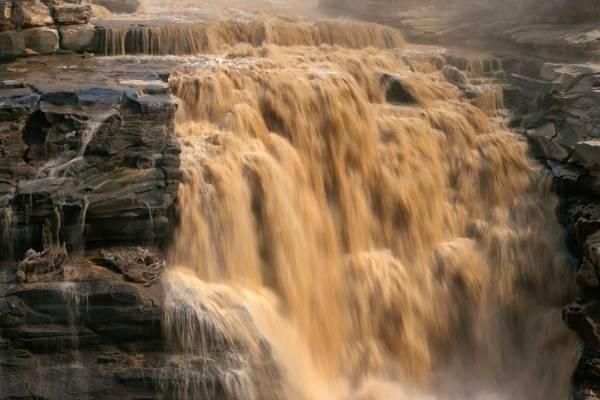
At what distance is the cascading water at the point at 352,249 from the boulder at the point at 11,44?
250 centimetres

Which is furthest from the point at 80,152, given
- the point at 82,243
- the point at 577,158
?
the point at 577,158

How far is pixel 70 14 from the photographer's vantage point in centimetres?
1144

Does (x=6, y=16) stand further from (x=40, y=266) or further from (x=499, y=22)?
(x=499, y=22)

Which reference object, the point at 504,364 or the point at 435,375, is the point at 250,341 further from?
the point at 504,364

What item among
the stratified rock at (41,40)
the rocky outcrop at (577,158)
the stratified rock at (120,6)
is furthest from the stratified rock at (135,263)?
the stratified rock at (120,6)

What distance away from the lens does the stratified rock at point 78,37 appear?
11320 millimetres

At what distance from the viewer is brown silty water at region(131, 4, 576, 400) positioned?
8.06m

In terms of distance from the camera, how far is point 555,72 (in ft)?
36.7

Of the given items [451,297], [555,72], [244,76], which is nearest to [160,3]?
[244,76]

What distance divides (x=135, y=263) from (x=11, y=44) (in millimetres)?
4671

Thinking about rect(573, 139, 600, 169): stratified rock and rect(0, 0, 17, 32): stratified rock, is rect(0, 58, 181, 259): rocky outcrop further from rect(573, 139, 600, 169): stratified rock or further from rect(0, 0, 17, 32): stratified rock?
rect(573, 139, 600, 169): stratified rock

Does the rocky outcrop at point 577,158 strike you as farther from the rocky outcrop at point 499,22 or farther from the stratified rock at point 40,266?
the stratified rock at point 40,266

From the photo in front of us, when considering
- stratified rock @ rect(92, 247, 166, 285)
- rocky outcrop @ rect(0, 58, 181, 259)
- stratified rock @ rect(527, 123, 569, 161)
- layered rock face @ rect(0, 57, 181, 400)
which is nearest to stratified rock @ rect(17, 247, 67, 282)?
layered rock face @ rect(0, 57, 181, 400)

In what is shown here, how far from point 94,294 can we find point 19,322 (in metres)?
0.68
